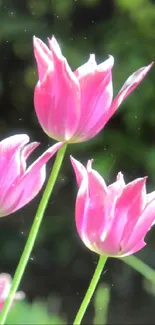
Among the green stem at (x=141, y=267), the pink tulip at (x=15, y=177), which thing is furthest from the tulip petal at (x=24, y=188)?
the green stem at (x=141, y=267)

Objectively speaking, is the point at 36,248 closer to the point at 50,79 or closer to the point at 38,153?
the point at 38,153

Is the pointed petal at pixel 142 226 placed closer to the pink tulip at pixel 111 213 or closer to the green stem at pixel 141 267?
the pink tulip at pixel 111 213

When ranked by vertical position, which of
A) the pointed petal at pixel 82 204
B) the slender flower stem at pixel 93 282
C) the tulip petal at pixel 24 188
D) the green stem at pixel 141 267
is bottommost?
the green stem at pixel 141 267

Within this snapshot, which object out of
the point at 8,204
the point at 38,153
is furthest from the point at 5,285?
the point at 38,153

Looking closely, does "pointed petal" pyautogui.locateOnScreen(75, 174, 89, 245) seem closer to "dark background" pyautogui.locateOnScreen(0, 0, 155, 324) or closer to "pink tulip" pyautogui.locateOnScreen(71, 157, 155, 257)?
"pink tulip" pyautogui.locateOnScreen(71, 157, 155, 257)

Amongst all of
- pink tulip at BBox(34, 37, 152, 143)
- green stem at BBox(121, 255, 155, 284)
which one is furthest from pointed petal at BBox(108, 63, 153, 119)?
green stem at BBox(121, 255, 155, 284)

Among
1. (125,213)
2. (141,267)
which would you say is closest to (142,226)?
(125,213)
